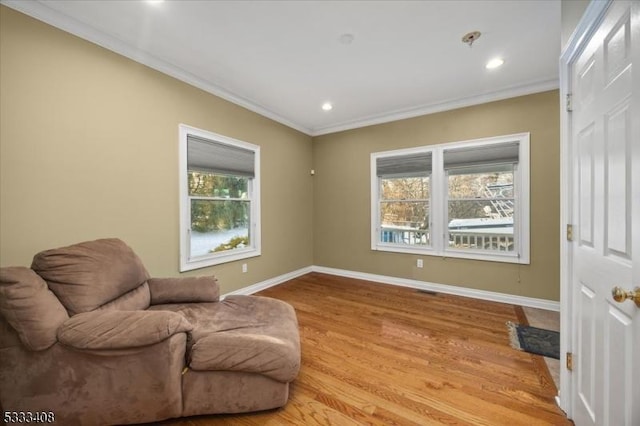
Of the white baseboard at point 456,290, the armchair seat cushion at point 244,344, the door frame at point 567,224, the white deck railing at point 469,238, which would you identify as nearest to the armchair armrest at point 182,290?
the armchair seat cushion at point 244,344

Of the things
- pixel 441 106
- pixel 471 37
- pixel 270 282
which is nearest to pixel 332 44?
pixel 471 37

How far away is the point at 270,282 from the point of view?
3.92m

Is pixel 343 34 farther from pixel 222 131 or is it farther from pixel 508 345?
pixel 508 345

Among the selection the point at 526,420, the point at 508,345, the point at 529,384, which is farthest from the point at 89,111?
the point at 508,345

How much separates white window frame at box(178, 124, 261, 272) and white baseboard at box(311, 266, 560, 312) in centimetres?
169

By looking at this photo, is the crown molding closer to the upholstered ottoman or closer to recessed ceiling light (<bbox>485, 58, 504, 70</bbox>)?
recessed ceiling light (<bbox>485, 58, 504, 70</bbox>)

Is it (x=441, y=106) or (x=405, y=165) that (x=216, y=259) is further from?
(x=441, y=106)

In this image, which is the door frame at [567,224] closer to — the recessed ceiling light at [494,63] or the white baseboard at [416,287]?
the recessed ceiling light at [494,63]

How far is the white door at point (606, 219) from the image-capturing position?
36.1 inches

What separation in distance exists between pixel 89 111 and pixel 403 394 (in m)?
3.32

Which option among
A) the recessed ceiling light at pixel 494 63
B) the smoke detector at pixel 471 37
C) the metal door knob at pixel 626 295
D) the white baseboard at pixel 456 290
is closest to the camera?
the metal door knob at pixel 626 295

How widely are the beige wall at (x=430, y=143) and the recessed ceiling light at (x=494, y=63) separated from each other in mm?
710

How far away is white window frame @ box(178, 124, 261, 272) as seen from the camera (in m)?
2.79

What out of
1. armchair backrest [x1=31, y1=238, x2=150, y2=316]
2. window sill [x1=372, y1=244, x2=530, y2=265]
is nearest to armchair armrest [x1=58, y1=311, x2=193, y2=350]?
armchair backrest [x1=31, y1=238, x2=150, y2=316]
